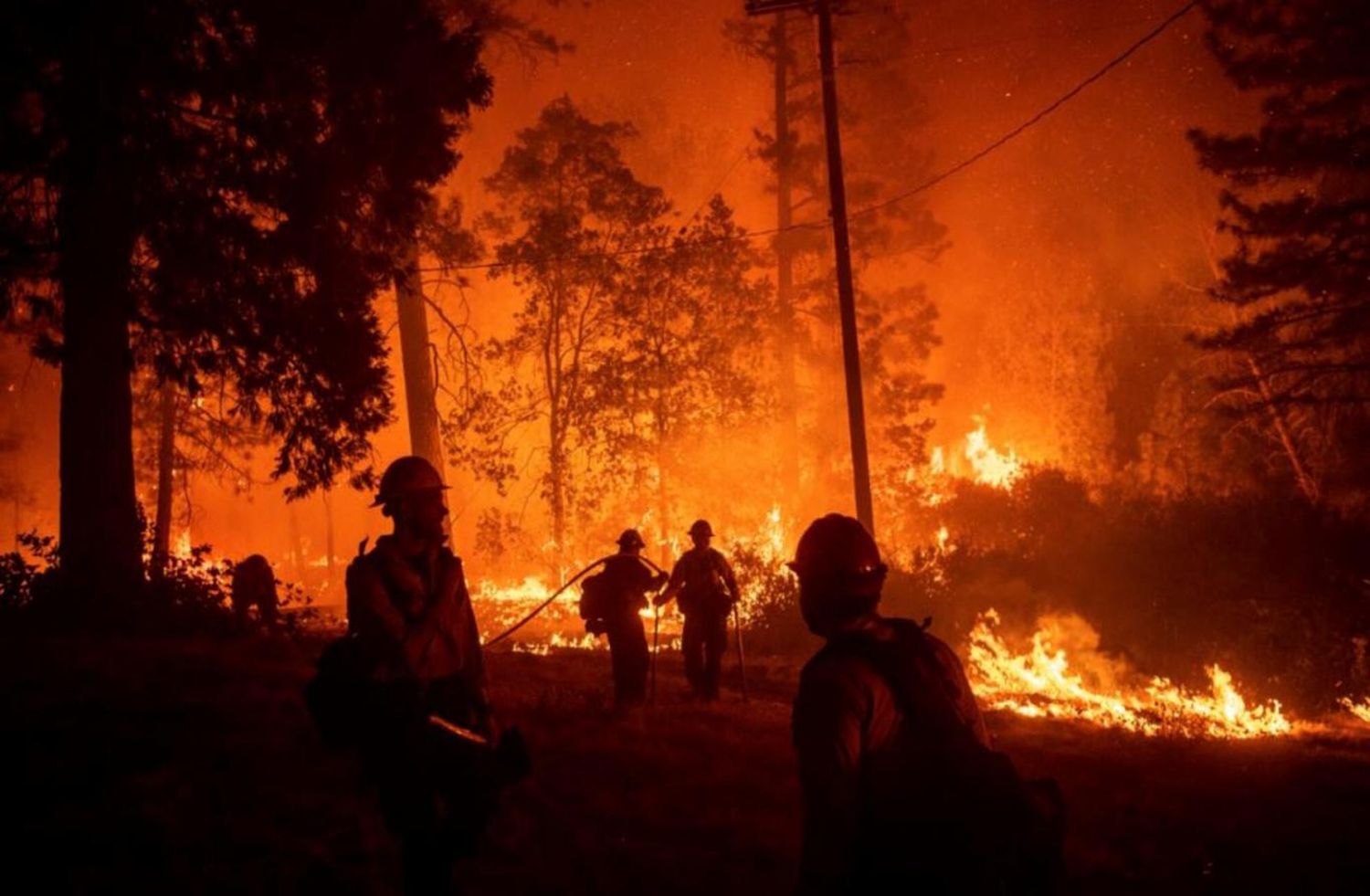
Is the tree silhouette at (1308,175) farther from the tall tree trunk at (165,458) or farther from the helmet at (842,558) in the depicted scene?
the tall tree trunk at (165,458)

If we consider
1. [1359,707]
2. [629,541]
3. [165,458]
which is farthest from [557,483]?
[1359,707]

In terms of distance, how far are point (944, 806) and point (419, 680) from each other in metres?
2.43

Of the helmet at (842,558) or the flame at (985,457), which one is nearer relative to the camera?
the helmet at (842,558)

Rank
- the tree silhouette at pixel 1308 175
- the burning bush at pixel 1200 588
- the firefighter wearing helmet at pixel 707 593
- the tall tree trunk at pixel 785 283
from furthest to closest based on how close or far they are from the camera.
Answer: the tall tree trunk at pixel 785 283 → the tree silhouette at pixel 1308 175 → the burning bush at pixel 1200 588 → the firefighter wearing helmet at pixel 707 593

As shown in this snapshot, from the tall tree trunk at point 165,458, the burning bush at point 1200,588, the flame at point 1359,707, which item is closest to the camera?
the flame at point 1359,707

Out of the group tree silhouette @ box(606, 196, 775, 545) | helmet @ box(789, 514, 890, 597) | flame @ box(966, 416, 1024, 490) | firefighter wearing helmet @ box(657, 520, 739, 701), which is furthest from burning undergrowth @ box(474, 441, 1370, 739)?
flame @ box(966, 416, 1024, 490)

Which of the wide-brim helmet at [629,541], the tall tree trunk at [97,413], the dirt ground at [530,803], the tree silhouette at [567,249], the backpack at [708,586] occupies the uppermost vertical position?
the tree silhouette at [567,249]

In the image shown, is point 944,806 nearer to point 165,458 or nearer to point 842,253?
point 842,253

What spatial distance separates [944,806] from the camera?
196cm

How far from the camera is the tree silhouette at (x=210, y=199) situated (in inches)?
348

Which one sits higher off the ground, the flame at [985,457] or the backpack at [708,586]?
the flame at [985,457]

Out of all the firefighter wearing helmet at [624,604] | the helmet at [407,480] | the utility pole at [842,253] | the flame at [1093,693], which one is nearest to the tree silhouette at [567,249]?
the utility pole at [842,253]

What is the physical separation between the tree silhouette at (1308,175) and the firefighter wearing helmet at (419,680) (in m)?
14.0

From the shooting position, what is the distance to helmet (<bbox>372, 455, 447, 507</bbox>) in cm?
394
